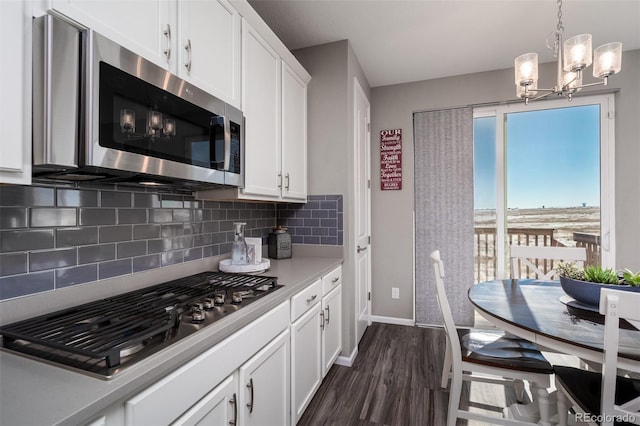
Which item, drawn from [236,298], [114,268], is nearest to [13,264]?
[114,268]

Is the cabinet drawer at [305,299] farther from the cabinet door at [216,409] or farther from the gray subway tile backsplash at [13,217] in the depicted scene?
the gray subway tile backsplash at [13,217]

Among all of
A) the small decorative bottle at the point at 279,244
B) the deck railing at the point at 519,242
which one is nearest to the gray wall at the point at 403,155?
the deck railing at the point at 519,242

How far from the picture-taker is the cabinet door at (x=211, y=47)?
4.12ft

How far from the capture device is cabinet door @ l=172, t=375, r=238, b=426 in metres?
0.86

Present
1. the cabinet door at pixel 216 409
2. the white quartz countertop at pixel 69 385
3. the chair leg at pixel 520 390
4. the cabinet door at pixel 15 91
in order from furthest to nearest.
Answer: the chair leg at pixel 520 390
the cabinet door at pixel 216 409
the cabinet door at pixel 15 91
the white quartz countertop at pixel 69 385

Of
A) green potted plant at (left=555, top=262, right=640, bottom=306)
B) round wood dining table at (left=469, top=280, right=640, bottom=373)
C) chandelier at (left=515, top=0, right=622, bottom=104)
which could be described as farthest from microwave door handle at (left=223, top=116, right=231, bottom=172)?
green potted plant at (left=555, top=262, right=640, bottom=306)

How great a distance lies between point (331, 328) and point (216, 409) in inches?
50.0

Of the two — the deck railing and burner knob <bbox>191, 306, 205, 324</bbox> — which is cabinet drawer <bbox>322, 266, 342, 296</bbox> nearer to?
burner knob <bbox>191, 306, 205, 324</bbox>

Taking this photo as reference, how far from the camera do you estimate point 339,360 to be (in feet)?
7.95

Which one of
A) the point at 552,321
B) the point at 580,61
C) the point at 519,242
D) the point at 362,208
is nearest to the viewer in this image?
the point at 552,321

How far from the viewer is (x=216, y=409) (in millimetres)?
973

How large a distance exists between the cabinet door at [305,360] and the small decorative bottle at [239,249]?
51cm

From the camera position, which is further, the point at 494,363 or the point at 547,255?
the point at 547,255

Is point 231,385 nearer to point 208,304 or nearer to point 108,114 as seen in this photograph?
point 208,304
